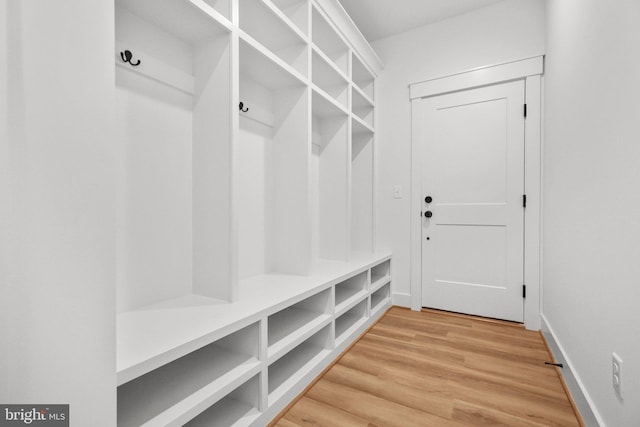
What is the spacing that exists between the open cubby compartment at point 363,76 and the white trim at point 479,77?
0.39m

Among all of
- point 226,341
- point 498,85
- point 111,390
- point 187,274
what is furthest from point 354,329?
point 498,85

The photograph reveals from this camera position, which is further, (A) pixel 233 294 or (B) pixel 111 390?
(A) pixel 233 294

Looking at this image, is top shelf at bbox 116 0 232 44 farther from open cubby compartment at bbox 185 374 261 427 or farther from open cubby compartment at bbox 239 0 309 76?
open cubby compartment at bbox 185 374 261 427

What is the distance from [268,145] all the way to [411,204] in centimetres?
150

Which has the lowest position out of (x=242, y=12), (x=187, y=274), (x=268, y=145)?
(x=187, y=274)

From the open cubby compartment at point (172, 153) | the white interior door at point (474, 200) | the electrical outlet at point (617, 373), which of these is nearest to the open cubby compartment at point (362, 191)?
the white interior door at point (474, 200)

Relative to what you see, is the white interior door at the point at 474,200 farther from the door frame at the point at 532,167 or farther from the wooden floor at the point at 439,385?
the wooden floor at the point at 439,385

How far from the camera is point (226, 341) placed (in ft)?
4.23

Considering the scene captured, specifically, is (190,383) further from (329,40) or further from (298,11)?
(329,40)

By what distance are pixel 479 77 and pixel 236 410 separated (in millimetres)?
2892

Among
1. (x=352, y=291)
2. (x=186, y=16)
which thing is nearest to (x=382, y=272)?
(x=352, y=291)

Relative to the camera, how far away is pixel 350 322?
2150 mm

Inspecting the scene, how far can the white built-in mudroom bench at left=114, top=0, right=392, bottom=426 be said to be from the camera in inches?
42.2

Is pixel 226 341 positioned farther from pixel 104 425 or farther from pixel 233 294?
pixel 104 425
